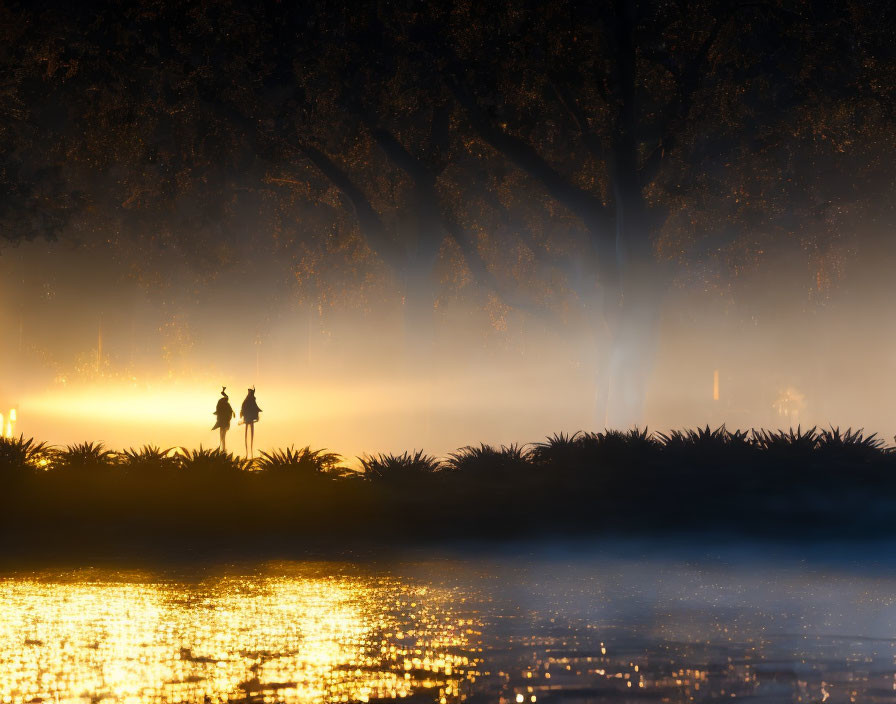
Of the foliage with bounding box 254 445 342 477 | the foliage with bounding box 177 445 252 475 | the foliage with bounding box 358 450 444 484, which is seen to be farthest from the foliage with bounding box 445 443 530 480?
the foliage with bounding box 177 445 252 475

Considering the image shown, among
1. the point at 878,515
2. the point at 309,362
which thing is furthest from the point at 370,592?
the point at 309,362

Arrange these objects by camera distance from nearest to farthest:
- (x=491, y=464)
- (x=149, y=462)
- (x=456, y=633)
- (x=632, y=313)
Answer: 1. (x=456, y=633)
2. (x=149, y=462)
3. (x=491, y=464)
4. (x=632, y=313)

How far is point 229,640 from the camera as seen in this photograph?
9.51 meters

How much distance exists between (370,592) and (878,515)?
642 cm

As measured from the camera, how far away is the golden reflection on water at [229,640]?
8.08 m

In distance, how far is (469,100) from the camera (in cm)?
2591

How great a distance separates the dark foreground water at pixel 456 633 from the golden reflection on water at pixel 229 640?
0.02m

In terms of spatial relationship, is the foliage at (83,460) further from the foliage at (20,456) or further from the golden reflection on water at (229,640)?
the golden reflection on water at (229,640)

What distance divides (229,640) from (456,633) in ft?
4.92

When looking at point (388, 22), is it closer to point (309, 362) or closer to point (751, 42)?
point (751, 42)

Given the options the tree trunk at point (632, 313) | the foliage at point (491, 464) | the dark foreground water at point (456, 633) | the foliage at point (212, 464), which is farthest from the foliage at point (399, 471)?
the tree trunk at point (632, 313)

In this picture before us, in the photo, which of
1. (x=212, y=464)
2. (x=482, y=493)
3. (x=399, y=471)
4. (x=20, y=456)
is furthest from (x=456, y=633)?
(x=20, y=456)

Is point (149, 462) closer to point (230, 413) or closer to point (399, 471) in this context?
point (399, 471)

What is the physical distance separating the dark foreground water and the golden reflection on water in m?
0.02
